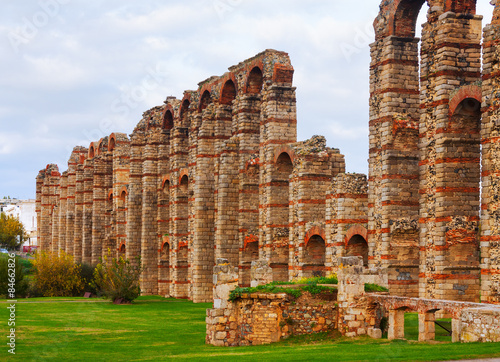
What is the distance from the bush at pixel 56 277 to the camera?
158 feet

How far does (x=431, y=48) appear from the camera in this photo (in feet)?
88.4

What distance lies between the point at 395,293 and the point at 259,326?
8533 millimetres

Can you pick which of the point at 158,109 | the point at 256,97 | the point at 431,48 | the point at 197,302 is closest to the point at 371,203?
the point at 431,48

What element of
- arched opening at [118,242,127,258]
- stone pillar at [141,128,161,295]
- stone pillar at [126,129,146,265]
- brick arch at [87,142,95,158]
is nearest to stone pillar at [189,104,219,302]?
stone pillar at [141,128,161,295]

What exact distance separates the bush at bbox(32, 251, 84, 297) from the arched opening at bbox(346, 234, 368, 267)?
2431cm

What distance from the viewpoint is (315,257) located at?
32.6 meters

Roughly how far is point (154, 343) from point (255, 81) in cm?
1998

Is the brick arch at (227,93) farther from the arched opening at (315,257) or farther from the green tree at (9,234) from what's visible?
the green tree at (9,234)

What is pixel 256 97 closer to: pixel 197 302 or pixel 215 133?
pixel 215 133

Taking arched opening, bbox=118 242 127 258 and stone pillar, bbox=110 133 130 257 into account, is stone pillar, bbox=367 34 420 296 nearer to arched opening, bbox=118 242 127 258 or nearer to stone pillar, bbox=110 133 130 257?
stone pillar, bbox=110 133 130 257

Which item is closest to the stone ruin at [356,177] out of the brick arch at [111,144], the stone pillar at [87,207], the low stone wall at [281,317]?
the low stone wall at [281,317]

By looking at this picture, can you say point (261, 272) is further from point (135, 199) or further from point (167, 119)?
point (135, 199)

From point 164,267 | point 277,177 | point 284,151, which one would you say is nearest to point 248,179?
point 277,177

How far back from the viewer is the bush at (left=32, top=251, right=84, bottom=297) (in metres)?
48.3
